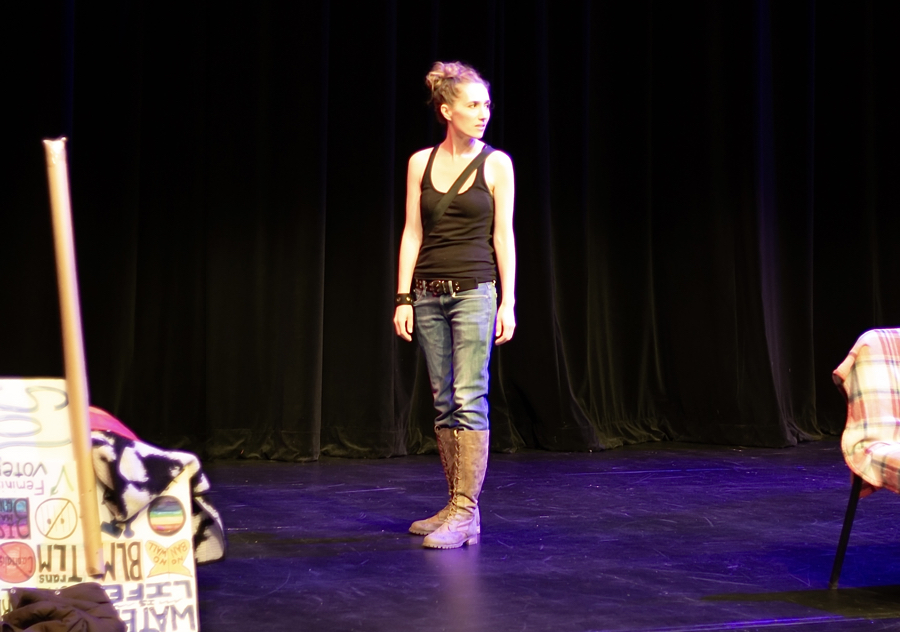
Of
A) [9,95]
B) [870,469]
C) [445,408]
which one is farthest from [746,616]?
[9,95]

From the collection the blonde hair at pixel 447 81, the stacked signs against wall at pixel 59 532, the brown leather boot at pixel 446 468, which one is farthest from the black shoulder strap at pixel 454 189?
the stacked signs against wall at pixel 59 532

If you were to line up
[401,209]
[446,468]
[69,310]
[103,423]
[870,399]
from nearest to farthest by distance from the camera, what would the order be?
[69,310]
[103,423]
[870,399]
[446,468]
[401,209]

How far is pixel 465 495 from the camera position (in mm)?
3078

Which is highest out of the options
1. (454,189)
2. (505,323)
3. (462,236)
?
(454,189)

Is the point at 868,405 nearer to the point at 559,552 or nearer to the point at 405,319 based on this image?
the point at 559,552

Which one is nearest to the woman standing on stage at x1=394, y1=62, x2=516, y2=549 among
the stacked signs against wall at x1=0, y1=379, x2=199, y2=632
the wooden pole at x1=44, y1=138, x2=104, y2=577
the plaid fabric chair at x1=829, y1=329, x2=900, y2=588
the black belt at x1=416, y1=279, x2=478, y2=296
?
the black belt at x1=416, y1=279, x2=478, y2=296

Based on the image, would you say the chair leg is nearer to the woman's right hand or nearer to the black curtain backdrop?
the woman's right hand

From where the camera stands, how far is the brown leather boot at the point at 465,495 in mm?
3025

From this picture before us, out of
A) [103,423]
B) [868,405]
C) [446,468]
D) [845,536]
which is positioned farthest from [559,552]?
[103,423]

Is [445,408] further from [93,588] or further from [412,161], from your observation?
[93,588]

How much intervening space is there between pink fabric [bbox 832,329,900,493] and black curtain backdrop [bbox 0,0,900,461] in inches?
102

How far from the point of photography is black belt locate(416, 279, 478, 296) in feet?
9.89

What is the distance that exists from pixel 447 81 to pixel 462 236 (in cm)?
47

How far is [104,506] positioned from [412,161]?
157cm
